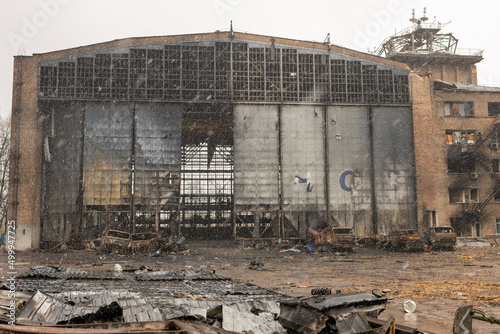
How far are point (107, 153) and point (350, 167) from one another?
16226 millimetres

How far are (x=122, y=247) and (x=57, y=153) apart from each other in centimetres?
809

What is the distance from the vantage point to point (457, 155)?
33.2 metres

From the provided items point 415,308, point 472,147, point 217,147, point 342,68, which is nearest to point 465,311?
point 415,308

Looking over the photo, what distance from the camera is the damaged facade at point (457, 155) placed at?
30.9m

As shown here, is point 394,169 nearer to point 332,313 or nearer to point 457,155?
point 457,155

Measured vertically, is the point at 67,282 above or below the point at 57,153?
below

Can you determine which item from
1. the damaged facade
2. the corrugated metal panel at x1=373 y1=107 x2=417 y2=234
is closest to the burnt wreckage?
the corrugated metal panel at x1=373 y1=107 x2=417 y2=234

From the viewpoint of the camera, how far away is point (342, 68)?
30828 millimetres

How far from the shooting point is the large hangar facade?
28.1 metres

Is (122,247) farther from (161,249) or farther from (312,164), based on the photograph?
(312,164)

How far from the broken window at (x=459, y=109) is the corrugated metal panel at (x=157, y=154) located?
2023 centimetres

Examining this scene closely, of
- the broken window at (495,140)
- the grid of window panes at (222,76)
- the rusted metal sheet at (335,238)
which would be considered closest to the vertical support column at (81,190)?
the grid of window panes at (222,76)

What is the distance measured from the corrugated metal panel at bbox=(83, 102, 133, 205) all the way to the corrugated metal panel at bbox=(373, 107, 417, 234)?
1681cm

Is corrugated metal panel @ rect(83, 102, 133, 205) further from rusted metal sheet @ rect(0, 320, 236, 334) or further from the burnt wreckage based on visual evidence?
rusted metal sheet @ rect(0, 320, 236, 334)
